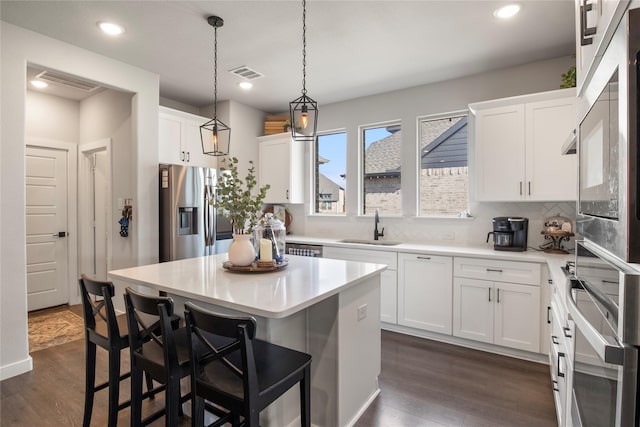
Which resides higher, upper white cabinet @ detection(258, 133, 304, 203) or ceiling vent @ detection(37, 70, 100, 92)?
ceiling vent @ detection(37, 70, 100, 92)

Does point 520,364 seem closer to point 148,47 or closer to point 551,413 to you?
point 551,413

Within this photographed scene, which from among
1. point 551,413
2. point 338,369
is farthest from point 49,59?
point 551,413

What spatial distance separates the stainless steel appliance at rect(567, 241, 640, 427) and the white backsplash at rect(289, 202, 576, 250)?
2400mm

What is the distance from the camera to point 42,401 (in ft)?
7.52

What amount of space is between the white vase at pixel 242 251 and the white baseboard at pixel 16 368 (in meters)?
2.11

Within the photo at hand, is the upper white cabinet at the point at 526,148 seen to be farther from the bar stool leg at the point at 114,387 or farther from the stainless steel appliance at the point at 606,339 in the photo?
the bar stool leg at the point at 114,387

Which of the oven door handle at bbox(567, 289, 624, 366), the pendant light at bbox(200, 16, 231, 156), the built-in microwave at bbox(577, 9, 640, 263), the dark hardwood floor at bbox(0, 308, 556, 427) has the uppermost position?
the pendant light at bbox(200, 16, 231, 156)

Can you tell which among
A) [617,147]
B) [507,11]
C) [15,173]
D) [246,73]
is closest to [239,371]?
[617,147]

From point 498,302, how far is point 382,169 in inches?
84.1

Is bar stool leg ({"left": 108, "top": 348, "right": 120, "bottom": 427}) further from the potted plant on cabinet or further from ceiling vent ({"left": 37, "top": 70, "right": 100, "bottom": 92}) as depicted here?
ceiling vent ({"left": 37, "top": 70, "right": 100, "bottom": 92})

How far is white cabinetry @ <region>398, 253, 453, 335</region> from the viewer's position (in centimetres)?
324

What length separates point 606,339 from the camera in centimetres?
82

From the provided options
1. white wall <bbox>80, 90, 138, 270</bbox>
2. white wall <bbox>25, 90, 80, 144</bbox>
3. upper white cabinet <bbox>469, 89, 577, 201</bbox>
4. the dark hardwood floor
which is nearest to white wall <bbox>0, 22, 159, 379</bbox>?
the dark hardwood floor

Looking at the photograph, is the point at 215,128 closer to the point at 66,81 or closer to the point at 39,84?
the point at 66,81
